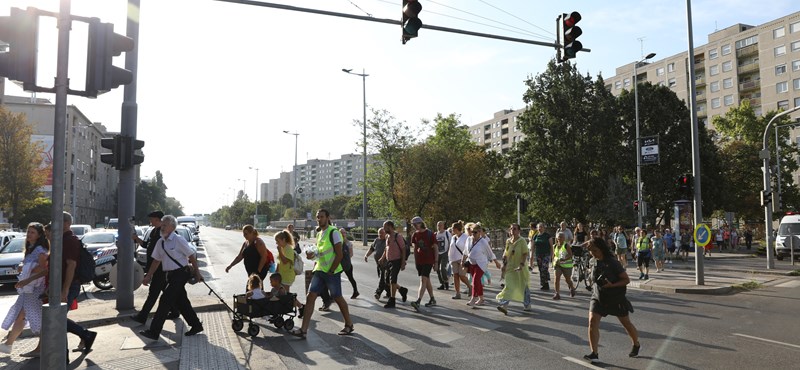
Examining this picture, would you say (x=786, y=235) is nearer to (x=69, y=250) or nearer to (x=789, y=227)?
(x=789, y=227)

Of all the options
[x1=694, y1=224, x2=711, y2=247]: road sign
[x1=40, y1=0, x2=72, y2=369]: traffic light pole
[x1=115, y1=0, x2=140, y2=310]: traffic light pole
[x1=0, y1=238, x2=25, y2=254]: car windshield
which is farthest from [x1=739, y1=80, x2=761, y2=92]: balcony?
[x1=40, y1=0, x2=72, y2=369]: traffic light pole

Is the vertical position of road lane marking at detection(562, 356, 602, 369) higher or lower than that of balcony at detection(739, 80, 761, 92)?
lower

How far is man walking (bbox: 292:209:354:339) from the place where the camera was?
722 centimetres

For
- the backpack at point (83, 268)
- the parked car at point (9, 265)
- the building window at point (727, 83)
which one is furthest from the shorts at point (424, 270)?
the building window at point (727, 83)

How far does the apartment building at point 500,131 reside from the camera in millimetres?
111938

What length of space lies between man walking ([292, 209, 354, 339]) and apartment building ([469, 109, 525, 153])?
339ft

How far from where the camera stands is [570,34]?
954 cm

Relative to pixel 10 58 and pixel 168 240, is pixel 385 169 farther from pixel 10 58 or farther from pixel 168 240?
pixel 10 58

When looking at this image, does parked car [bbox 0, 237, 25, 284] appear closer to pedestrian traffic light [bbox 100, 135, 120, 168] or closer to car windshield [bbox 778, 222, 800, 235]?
pedestrian traffic light [bbox 100, 135, 120, 168]

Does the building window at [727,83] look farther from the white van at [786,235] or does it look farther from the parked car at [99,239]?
the parked car at [99,239]

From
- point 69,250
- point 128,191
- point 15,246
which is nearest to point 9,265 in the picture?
point 15,246

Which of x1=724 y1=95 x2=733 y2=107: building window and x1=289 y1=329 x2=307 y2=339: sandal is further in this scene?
x1=724 y1=95 x2=733 y2=107: building window

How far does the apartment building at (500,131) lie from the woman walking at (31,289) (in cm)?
10534

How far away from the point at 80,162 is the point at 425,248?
259 ft
